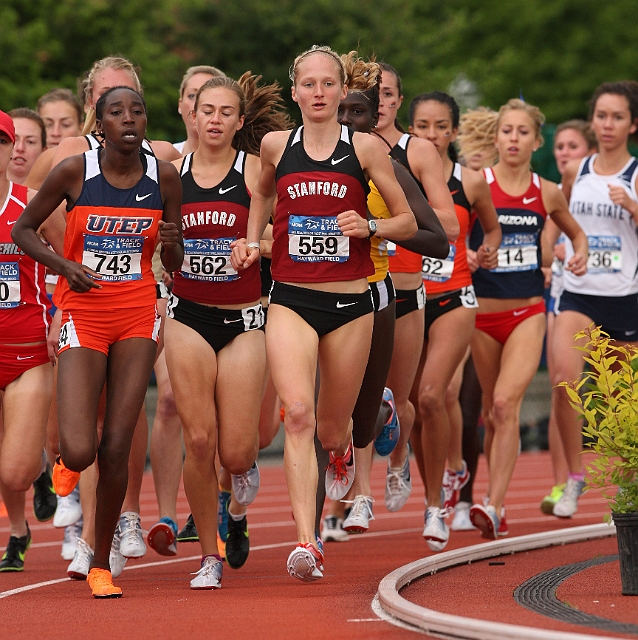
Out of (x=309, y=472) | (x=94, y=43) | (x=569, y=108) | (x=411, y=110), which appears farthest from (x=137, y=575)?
(x=569, y=108)

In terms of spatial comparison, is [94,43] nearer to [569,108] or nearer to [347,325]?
[569,108]

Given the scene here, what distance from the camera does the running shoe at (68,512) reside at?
992 centimetres

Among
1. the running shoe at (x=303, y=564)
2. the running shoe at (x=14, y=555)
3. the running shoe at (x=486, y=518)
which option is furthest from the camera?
the running shoe at (x=486, y=518)

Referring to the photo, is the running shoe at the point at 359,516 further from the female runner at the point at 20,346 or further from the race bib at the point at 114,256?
the race bib at the point at 114,256

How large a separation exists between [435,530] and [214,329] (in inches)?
85.7

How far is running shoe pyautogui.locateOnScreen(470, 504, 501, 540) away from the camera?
9.81 metres

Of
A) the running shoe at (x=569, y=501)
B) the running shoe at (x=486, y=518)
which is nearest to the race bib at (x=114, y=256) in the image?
the running shoe at (x=486, y=518)

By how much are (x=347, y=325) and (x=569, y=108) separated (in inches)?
1230

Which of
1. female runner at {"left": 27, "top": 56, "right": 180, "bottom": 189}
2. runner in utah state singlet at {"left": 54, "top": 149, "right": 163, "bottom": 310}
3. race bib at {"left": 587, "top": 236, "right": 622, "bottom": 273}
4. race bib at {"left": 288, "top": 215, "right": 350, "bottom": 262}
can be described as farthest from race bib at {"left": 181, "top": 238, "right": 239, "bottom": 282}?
race bib at {"left": 587, "top": 236, "right": 622, "bottom": 273}

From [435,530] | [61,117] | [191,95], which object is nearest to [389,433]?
[435,530]

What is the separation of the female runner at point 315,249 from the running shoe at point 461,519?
3319 mm

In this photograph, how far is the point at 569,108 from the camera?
1499 inches

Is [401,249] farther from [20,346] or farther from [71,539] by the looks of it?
[71,539]

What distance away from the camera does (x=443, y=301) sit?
33.1 ft
